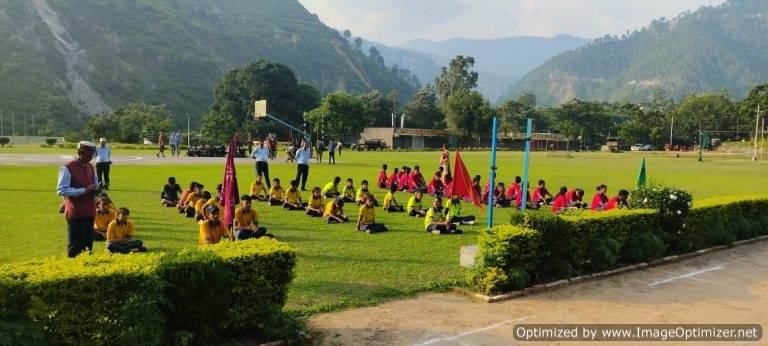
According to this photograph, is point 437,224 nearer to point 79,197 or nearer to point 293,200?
point 293,200

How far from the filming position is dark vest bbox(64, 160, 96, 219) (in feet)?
24.9

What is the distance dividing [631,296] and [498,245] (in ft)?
7.52

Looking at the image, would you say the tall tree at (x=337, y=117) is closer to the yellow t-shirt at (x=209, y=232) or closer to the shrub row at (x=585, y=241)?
the shrub row at (x=585, y=241)

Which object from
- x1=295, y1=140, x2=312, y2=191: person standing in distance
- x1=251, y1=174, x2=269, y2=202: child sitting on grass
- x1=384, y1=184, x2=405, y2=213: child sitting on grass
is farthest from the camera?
x1=295, y1=140, x2=312, y2=191: person standing in distance

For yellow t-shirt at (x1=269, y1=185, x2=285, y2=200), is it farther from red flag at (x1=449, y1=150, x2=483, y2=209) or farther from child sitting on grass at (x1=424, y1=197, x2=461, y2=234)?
red flag at (x1=449, y1=150, x2=483, y2=209)

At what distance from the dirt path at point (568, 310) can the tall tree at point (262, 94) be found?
76.0 metres

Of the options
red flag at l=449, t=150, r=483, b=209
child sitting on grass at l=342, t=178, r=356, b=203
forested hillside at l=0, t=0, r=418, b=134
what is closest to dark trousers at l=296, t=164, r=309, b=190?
child sitting on grass at l=342, t=178, r=356, b=203

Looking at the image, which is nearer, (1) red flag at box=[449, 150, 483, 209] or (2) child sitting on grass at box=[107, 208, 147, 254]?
(2) child sitting on grass at box=[107, 208, 147, 254]

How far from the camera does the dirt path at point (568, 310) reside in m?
6.81

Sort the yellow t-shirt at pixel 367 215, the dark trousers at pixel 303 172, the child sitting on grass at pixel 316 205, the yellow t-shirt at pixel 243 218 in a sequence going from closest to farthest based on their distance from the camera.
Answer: the yellow t-shirt at pixel 243 218
the yellow t-shirt at pixel 367 215
the child sitting on grass at pixel 316 205
the dark trousers at pixel 303 172

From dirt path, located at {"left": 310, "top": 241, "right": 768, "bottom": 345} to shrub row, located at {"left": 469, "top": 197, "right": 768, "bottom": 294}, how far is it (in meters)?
0.41

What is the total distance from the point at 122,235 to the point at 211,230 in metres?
1.81

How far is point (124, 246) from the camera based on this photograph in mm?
10070

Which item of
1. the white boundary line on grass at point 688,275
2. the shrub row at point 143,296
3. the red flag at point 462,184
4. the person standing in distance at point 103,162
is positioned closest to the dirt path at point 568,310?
the white boundary line on grass at point 688,275
